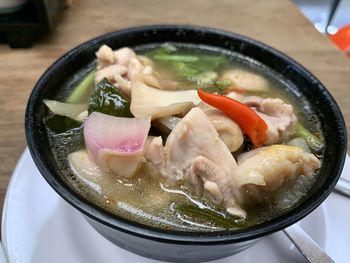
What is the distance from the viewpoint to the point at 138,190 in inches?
35.8

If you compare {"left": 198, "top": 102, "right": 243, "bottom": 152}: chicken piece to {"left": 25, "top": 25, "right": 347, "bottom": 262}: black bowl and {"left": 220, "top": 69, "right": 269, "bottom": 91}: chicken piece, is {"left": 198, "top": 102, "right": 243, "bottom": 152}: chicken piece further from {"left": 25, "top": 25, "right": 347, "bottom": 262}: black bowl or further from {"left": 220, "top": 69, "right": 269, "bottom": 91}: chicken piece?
{"left": 220, "top": 69, "right": 269, "bottom": 91}: chicken piece

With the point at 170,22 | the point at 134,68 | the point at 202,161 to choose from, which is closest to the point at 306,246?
the point at 202,161

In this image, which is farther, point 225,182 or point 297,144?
point 297,144

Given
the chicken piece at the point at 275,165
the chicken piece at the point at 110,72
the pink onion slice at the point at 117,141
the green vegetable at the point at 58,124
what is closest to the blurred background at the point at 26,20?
the chicken piece at the point at 110,72

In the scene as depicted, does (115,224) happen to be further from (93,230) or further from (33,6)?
(33,6)

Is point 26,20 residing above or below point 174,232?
below

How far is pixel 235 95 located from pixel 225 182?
11.4 inches

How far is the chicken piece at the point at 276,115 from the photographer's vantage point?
0.98 metres

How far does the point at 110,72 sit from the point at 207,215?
1.56 feet

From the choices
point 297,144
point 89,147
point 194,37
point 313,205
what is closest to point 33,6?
point 194,37

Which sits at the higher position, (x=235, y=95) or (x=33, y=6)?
(x=235, y=95)

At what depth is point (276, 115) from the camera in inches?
40.3

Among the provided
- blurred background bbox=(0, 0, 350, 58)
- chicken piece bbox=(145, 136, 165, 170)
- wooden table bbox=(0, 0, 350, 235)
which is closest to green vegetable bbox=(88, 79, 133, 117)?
chicken piece bbox=(145, 136, 165, 170)

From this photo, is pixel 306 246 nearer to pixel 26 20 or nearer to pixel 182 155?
pixel 182 155
